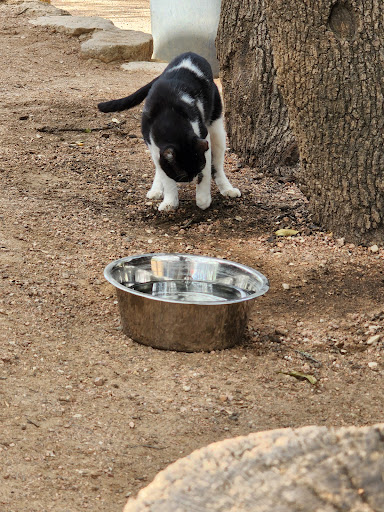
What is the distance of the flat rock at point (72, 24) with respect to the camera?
10633 mm

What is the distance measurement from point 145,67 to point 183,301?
740cm

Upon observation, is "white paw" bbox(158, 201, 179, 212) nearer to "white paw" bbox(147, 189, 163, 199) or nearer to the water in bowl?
"white paw" bbox(147, 189, 163, 199)

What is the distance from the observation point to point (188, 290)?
12.7 feet

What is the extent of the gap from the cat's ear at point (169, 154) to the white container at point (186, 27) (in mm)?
5794

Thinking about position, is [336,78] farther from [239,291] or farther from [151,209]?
[151,209]

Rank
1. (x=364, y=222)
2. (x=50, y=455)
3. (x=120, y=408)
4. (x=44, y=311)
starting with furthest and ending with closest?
(x=364, y=222), (x=44, y=311), (x=120, y=408), (x=50, y=455)

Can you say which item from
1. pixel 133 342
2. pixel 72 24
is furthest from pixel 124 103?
pixel 72 24

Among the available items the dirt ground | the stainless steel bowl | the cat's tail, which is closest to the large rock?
the dirt ground

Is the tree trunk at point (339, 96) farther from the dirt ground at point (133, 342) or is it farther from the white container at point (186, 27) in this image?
the white container at point (186, 27)

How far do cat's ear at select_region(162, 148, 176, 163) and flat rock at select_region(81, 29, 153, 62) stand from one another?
567cm

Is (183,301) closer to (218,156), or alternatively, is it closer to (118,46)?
(218,156)

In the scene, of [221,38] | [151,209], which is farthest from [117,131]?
[151,209]

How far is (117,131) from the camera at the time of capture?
23.2 feet

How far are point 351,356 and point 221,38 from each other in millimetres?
3600
